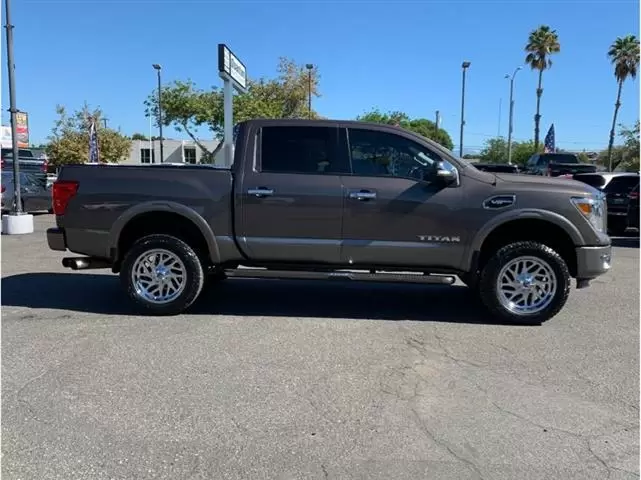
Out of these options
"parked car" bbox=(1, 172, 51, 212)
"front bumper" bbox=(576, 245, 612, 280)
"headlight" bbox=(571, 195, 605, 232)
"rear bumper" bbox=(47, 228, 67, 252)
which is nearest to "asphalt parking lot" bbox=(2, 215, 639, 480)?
"front bumper" bbox=(576, 245, 612, 280)

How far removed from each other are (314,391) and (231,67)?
38.2ft

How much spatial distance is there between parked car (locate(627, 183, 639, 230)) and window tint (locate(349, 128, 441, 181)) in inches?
373

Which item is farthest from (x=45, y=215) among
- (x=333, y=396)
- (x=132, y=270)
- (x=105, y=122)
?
(x=105, y=122)

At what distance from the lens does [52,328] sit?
5.75 m

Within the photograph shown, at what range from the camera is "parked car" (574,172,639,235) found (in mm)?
14914

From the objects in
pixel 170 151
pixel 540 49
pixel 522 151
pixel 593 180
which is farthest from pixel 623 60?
pixel 170 151

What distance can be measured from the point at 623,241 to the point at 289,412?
1273 centimetres

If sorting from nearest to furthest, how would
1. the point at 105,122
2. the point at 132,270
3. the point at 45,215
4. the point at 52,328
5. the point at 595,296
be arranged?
the point at 52,328, the point at 132,270, the point at 595,296, the point at 45,215, the point at 105,122

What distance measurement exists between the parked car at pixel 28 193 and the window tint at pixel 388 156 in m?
14.0

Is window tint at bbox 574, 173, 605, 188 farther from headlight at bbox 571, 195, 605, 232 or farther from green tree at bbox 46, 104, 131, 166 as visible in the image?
green tree at bbox 46, 104, 131, 166

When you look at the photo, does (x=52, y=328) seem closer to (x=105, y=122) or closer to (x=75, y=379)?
(x=75, y=379)

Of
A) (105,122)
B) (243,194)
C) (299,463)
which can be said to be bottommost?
(299,463)

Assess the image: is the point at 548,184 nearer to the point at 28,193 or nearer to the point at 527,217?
the point at 527,217

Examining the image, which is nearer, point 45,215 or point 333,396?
point 333,396
